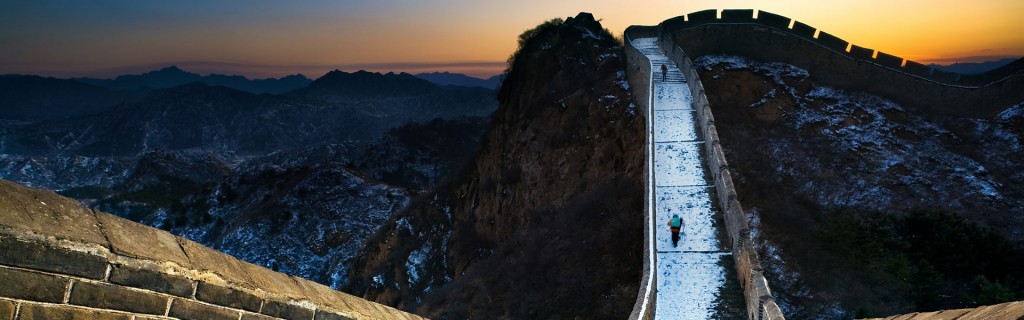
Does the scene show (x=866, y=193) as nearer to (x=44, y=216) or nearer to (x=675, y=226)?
(x=675, y=226)

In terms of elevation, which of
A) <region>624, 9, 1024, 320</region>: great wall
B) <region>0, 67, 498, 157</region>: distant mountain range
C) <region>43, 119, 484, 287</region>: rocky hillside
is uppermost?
<region>624, 9, 1024, 320</region>: great wall

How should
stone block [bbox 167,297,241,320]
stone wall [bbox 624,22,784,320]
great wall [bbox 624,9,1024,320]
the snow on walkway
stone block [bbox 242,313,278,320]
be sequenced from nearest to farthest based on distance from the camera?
stone block [bbox 167,297,241,320] → stone block [bbox 242,313,278,320] → stone wall [bbox 624,22,784,320] → the snow on walkway → great wall [bbox 624,9,1024,320]

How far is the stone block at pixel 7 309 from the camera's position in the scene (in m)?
2.24

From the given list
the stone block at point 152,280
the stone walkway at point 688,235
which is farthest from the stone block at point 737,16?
the stone block at point 152,280

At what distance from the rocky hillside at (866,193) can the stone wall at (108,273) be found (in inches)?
519

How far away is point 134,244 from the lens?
99.6 inches

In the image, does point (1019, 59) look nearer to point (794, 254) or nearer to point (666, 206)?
point (794, 254)

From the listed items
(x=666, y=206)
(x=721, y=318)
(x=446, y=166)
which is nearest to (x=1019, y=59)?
(x=666, y=206)

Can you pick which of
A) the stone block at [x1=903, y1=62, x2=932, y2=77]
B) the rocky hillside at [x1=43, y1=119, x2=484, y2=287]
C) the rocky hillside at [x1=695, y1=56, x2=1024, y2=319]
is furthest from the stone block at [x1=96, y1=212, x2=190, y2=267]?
the rocky hillside at [x1=43, y1=119, x2=484, y2=287]

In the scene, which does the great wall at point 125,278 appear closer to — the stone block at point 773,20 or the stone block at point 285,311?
the stone block at point 285,311

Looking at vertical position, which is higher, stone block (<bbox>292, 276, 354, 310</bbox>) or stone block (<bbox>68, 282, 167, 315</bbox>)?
stone block (<bbox>68, 282, 167, 315</bbox>)

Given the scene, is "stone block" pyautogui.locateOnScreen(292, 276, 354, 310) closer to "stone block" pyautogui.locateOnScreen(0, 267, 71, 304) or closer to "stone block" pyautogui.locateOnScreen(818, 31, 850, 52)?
"stone block" pyautogui.locateOnScreen(0, 267, 71, 304)

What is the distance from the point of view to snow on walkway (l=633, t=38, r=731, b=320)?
11.1 meters

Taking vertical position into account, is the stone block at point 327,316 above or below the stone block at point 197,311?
below
